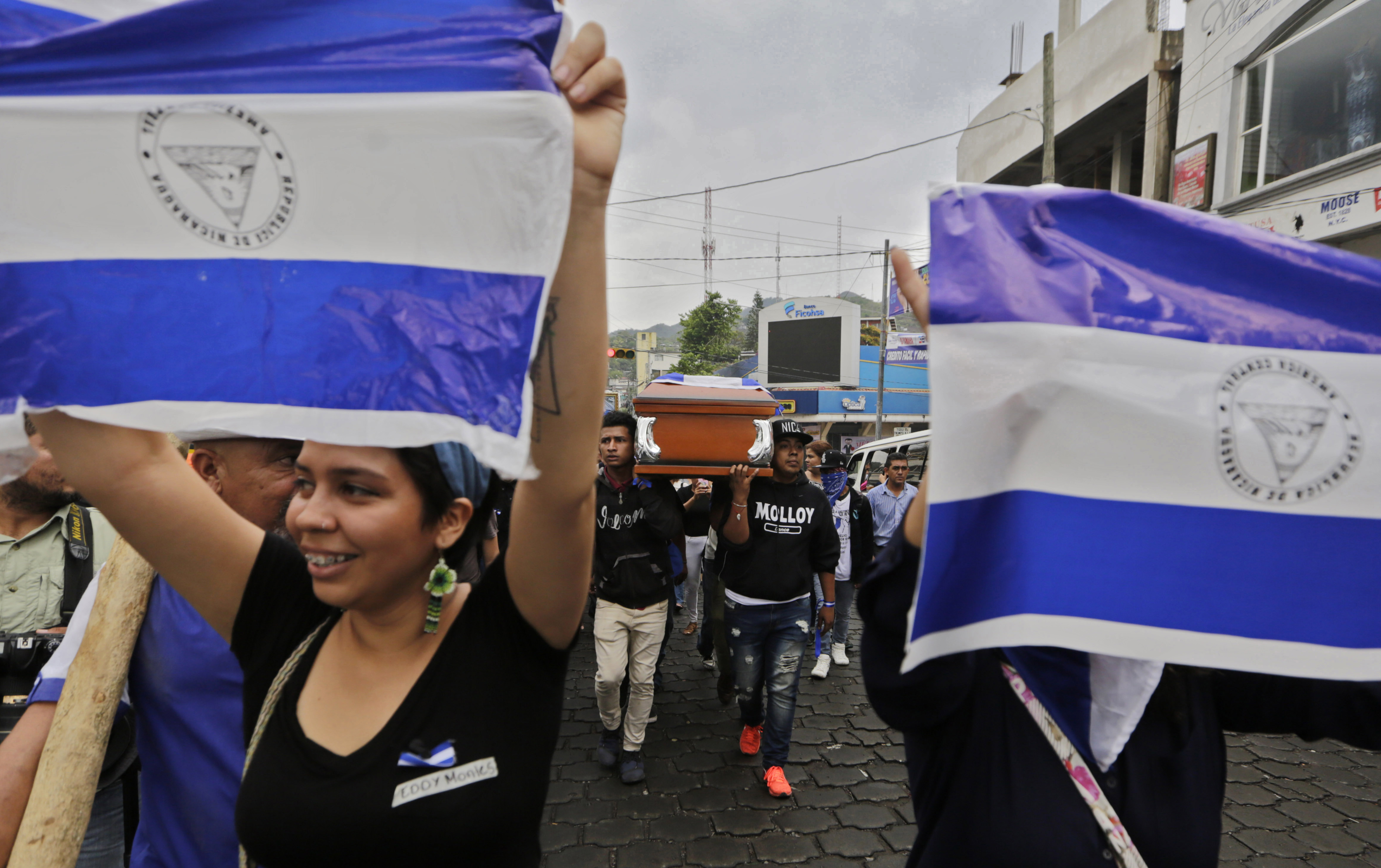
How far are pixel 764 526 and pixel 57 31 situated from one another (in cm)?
399

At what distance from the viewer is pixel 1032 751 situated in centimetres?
142

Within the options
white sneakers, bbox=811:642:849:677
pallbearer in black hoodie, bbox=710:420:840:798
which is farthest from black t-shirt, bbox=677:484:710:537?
white sneakers, bbox=811:642:849:677

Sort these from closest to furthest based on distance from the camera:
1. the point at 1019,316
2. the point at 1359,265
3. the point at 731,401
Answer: the point at 1019,316, the point at 1359,265, the point at 731,401

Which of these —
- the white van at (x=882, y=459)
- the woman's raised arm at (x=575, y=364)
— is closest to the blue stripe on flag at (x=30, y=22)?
the woman's raised arm at (x=575, y=364)

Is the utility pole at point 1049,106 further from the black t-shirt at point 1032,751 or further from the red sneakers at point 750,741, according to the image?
the black t-shirt at point 1032,751

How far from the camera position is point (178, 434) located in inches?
45.0

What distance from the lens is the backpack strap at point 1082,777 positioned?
1.33 metres

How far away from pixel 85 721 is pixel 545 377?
1.29 m

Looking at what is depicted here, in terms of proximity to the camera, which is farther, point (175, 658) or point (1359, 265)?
point (175, 658)

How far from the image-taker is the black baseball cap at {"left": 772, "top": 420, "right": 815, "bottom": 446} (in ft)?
16.0

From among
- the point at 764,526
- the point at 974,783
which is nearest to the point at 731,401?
the point at 764,526

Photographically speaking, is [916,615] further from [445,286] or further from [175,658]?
[175,658]

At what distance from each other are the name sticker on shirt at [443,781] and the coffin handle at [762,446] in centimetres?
330

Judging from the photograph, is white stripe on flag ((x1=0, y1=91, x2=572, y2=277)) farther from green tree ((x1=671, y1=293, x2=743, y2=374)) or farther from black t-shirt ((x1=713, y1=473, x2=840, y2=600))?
green tree ((x1=671, y1=293, x2=743, y2=374))
